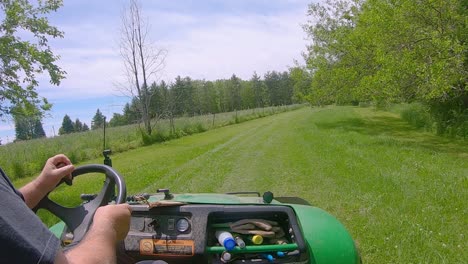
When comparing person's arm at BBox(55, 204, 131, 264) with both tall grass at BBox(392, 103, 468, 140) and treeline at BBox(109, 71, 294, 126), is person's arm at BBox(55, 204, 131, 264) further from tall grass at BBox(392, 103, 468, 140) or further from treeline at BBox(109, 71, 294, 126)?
treeline at BBox(109, 71, 294, 126)

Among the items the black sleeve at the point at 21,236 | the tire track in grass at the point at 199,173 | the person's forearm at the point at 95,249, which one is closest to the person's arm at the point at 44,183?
→ the person's forearm at the point at 95,249

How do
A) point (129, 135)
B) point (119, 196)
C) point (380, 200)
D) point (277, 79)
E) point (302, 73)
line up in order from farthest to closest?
1. point (277, 79)
2. point (302, 73)
3. point (129, 135)
4. point (380, 200)
5. point (119, 196)

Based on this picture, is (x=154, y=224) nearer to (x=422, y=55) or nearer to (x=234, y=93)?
(x=422, y=55)

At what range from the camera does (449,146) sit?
496 inches

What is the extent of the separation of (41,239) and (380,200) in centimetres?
594

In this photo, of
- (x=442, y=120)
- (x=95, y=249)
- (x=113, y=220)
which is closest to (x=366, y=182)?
(x=113, y=220)

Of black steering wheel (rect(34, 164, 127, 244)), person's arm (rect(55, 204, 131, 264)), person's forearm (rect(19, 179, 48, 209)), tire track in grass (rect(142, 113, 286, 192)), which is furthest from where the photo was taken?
tire track in grass (rect(142, 113, 286, 192))

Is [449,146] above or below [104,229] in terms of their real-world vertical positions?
below

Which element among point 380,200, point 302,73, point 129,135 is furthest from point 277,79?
point 380,200

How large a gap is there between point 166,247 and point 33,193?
77 cm

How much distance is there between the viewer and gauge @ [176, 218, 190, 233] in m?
2.33

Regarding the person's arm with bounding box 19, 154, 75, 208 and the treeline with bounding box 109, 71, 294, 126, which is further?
the treeline with bounding box 109, 71, 294, 126

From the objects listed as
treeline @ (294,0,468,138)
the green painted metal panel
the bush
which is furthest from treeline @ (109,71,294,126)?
the green painted metal panel

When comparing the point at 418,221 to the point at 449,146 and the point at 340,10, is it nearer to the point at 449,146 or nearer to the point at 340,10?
the point at 449,146
